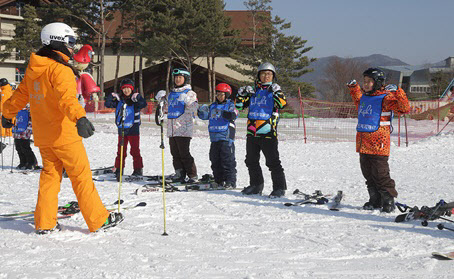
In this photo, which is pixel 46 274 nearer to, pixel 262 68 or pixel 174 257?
pixel 174 257

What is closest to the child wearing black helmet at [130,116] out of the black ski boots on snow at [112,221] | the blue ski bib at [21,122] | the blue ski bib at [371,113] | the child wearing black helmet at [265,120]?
the child wearing black helmet at [265,120]

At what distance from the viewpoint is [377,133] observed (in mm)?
5676

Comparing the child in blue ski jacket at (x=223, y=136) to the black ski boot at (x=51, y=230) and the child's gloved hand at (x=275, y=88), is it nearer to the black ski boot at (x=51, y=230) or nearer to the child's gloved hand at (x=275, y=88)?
the child's gloved hand at (x=275, y=88)

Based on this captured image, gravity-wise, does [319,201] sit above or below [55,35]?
below

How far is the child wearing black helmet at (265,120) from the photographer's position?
252 inches

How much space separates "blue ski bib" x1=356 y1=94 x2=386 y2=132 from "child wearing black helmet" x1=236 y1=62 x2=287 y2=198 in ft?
3.58

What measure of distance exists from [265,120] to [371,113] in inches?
57.6

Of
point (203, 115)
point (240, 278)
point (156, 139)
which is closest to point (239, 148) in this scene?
point (156, 139)

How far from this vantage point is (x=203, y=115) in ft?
24.6

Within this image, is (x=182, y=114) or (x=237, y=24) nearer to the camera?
(x=182, y=114)

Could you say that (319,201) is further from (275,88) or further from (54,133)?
(54,133)

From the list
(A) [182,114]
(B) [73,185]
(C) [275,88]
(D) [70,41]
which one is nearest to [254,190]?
(C) [275,88]

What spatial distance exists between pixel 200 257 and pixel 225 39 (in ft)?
116

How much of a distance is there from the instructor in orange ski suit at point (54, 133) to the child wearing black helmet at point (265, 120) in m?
2.74
